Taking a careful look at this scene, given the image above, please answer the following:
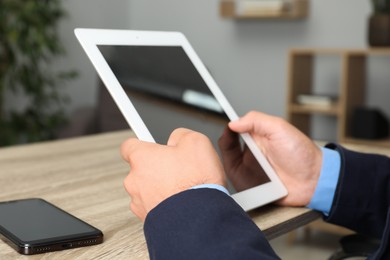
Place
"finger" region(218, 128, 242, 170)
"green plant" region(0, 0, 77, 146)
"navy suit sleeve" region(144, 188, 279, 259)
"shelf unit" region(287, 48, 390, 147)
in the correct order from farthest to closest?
"green plant" region(0, 0, 77, 146) → "shelf unit" region(287, 48, 390, 147) → "finger" region(218, 128, 242, 170) → "navy suit sleeve" region(144, 188, 279, 259)

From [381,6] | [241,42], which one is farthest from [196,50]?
[381,6]

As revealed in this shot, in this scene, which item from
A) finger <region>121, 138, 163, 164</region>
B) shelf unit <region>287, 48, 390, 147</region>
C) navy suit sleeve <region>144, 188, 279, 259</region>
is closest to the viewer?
navy suit sleeve <region>144, 188, 279, 259</region>

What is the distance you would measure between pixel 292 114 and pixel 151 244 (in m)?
3.32

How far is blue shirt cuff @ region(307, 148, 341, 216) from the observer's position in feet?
3.98

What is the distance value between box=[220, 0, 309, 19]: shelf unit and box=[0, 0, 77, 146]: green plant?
1138mm

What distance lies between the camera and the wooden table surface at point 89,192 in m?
0.95

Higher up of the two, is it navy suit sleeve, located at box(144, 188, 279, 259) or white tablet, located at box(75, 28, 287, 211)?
white tablet, located at box(75, 28, 287, 211)

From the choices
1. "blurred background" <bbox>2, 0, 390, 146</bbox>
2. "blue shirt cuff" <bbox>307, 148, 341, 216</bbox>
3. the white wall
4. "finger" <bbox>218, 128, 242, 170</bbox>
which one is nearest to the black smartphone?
"finger" <bbox>218, 128, 242, 170</bbox>

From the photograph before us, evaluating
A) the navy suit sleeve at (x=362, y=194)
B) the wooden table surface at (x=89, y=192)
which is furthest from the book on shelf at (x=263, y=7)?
the navy suit sleeve at (x=362, y=194)

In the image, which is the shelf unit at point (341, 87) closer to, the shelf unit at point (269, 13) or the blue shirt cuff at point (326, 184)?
the shelf unit at point (269, 13)

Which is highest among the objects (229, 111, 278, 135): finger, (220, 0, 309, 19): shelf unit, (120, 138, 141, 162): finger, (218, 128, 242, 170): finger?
(120, 138, 141, 162): finger

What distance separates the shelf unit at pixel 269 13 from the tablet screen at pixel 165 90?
3.29m

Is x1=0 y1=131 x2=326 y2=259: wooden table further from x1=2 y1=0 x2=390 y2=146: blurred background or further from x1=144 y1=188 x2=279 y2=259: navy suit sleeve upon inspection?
x1=2 y1=0 x2=390 y2=146: blurred background

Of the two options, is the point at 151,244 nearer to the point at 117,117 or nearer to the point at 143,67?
the point at 143,67
